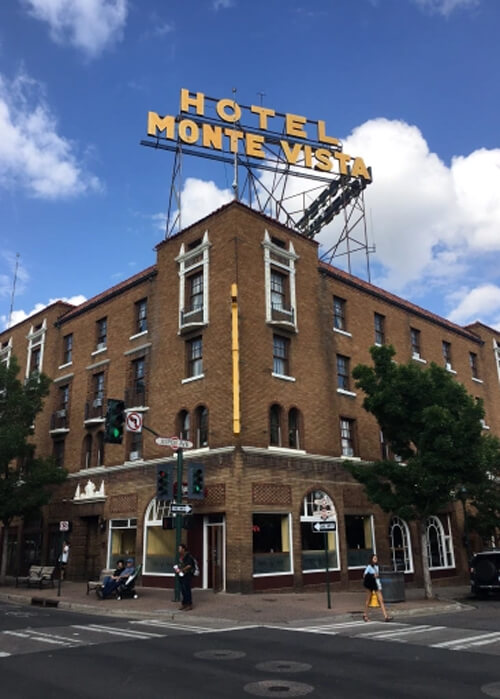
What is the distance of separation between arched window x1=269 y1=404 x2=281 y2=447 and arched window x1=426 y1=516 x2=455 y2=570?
11333mm

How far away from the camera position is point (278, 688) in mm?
8148

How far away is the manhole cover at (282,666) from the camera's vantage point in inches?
371

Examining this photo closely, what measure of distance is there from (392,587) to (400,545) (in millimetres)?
10257

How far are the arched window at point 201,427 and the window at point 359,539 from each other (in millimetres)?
7466

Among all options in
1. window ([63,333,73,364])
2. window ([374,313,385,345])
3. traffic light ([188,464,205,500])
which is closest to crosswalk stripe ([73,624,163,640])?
traffic light ([188,464,205,500])

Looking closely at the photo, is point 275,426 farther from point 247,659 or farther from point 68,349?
point 68,349

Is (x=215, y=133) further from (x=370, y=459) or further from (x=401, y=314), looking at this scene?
(x=370, y=459)

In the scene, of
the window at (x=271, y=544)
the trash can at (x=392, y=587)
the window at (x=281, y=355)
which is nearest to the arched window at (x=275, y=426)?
the window at (x=281, y=355)

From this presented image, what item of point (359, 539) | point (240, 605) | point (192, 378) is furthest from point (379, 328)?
point (240, 605)

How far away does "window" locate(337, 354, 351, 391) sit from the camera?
29.1 metres

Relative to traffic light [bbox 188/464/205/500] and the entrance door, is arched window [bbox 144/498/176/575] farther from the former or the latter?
traffic light [bbox 188/464/205/500]

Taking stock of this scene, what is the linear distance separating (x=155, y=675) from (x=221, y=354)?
16.1 metres

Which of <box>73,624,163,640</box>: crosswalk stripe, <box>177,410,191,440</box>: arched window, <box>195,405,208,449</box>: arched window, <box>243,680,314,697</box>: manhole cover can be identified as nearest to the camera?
<box>243,680,314,697</box>: manhole cover

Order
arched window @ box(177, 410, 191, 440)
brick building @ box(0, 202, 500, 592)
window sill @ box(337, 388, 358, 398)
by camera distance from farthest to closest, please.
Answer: window sill @ box(337, 388, 358, 398), arched window @ box(177, 410, 191, 440), brick building @ box(0, 202, 500, 592)
